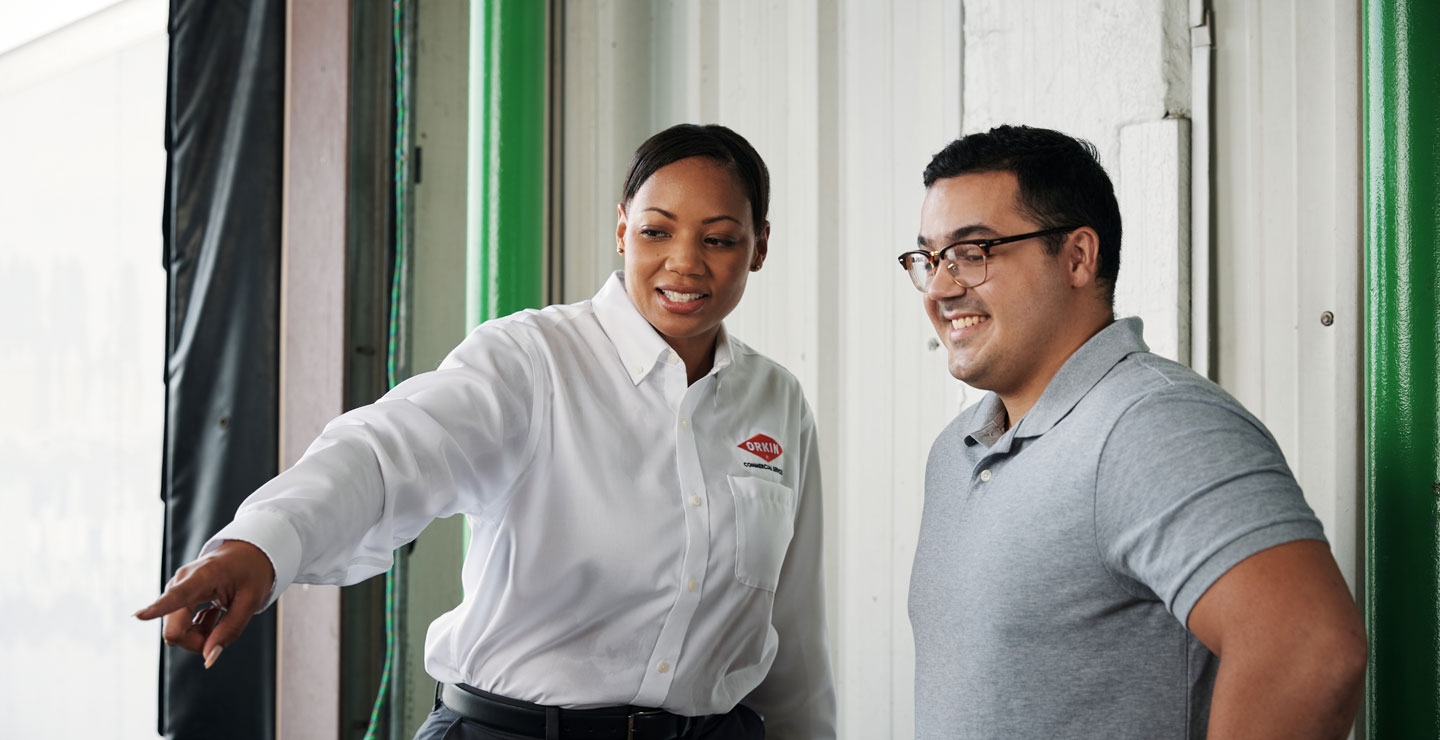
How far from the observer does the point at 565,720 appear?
5.59ft

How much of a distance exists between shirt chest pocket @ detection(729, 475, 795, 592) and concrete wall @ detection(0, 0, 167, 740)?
222 centimetres

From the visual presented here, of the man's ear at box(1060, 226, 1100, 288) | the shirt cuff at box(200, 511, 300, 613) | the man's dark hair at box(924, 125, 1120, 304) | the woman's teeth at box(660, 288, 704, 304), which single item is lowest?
the shirt cuff at box(200, 511, 300, 613)

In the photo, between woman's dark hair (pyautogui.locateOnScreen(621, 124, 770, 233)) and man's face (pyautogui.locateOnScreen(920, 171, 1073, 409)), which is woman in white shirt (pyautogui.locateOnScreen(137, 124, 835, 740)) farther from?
man's face (pyautogui.locateOnScreen(920, 171, 1073, 409))

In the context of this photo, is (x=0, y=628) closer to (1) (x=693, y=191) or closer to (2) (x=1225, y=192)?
(1) (x=693, y=191)

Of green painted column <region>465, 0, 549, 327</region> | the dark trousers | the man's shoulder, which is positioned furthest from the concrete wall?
the man's shoulder

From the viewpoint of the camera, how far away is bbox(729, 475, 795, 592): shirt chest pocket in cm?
185

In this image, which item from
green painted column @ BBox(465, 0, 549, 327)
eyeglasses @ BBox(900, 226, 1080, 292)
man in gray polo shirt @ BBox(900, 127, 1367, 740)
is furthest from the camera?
green painted column @ BBox(465, 0, 549, 327)

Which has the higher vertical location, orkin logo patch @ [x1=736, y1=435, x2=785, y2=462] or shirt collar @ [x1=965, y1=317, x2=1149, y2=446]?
shirt collar @ [x1=965, y1=317, x2=1149, y2=446]

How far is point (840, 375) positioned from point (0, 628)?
109 inches

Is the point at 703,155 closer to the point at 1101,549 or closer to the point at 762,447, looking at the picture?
the point at 762,447

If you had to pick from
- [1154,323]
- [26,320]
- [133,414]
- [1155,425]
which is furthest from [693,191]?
[26,320]

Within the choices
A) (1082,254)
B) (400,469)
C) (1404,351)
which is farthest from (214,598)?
(1404,351)

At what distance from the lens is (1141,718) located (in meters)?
1.33

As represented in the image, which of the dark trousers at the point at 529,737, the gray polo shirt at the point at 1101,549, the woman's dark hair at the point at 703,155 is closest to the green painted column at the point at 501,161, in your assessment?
Answer: the woman's dark hair at the point at 703,155
